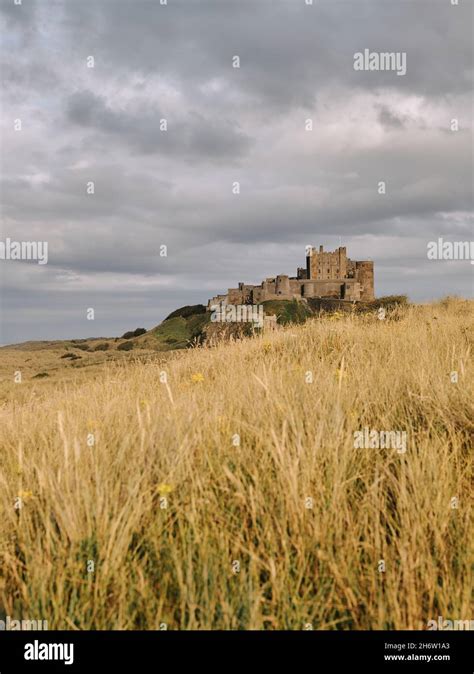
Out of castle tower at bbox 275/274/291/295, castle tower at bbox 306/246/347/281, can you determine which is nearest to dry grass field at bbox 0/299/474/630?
castle tower at bbox 275/274/291/295

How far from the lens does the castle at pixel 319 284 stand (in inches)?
1869

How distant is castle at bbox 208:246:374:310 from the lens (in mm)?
47472

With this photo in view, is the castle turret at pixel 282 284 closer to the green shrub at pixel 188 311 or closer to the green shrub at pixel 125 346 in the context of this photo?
the green shrub at pixel 188 311

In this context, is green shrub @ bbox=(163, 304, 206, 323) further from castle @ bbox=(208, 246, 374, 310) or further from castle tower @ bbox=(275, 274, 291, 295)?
castle tower @ bbox=(275, 274, 291, 295)

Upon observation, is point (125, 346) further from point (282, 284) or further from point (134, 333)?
point (282, 284)

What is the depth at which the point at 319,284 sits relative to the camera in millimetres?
55312

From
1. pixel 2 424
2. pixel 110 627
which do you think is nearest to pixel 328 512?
pixel 110 627

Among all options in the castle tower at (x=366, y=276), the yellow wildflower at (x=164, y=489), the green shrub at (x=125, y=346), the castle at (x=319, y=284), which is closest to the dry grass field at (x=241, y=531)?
the yellow wildflower at (x=164, y=489)

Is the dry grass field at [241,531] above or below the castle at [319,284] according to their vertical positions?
below

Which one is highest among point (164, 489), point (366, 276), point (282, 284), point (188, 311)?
point (366, 276)

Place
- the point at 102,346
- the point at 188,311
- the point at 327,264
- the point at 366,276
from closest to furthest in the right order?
the point at 102,346, the point at 188,311, the point at 366,276, the point at 327,264

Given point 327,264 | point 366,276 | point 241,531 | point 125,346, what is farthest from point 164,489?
point 327,264

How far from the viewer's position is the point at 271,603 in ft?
7.65

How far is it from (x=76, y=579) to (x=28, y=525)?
717 mm
